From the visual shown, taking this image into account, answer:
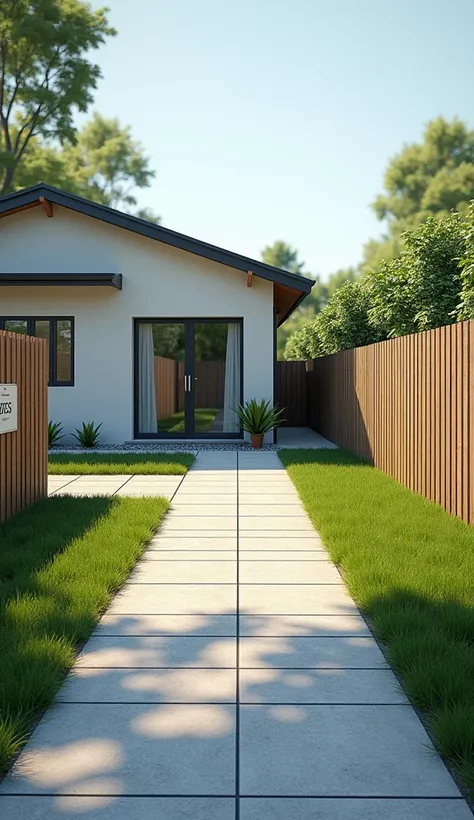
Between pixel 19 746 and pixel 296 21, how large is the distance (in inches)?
529

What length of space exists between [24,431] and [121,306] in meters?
7.78

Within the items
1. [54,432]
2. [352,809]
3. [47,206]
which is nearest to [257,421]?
[54,432]

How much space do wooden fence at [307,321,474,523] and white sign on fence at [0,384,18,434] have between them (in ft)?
13.4

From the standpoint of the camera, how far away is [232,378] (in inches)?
619

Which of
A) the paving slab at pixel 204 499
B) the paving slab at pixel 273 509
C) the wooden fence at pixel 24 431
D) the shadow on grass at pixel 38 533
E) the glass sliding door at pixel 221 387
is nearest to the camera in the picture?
the shadow on grass at pixel 38 533

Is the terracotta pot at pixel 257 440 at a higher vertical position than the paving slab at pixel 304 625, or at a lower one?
higher

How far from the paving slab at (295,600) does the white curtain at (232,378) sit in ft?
34.6

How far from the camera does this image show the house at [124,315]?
15.2 m

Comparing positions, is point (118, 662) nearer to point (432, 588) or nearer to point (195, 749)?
point (195, 749)

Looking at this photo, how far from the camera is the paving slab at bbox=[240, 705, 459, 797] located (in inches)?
103

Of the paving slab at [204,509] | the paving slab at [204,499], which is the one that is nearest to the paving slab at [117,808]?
the paving slab at [204,509]

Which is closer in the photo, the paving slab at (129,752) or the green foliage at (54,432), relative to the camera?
the paving slab at (129,752)

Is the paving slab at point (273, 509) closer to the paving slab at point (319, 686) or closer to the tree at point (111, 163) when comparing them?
the paving slab at point (319, 686)

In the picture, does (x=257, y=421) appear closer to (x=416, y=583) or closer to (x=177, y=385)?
(x=177, y=385)
